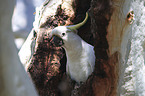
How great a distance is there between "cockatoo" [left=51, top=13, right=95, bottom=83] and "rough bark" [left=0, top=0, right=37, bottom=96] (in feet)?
2.73

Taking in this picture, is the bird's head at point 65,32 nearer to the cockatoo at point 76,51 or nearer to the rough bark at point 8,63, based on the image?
the cockatoo at point 76,51

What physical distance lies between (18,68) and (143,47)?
105 centimetres

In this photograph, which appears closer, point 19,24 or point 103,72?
point 103,72

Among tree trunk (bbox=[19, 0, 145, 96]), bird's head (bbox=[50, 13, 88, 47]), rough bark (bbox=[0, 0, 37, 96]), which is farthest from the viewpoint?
bird's head (bbox=[50, 13, 88, 47])

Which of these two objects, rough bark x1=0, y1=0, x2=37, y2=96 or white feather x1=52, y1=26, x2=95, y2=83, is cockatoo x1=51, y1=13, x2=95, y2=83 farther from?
rough bark x1=0, y1=0, x2=37, y2=96

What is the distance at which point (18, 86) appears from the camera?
33cm

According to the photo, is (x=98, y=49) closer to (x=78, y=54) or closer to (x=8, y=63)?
(x=78, y=54)

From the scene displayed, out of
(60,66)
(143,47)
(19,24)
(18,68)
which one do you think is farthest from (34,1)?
(18,68)

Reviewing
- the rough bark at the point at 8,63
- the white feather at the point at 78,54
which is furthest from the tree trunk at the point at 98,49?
the rough bark at the point at 8,63

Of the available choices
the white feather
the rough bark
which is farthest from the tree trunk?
the rough bark

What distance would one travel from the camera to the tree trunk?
0.87m

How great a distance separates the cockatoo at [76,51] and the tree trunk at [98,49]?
0.10 m

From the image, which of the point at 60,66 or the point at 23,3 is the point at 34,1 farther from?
the point at 60,66

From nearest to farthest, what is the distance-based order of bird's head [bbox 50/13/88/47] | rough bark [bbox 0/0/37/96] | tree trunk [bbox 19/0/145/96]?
1. rough bark [bbox 0/0/37/96]
2. tree trunk [bbox 19/0/145/96]
3. bird's head [bbox 50/13/88/47]
